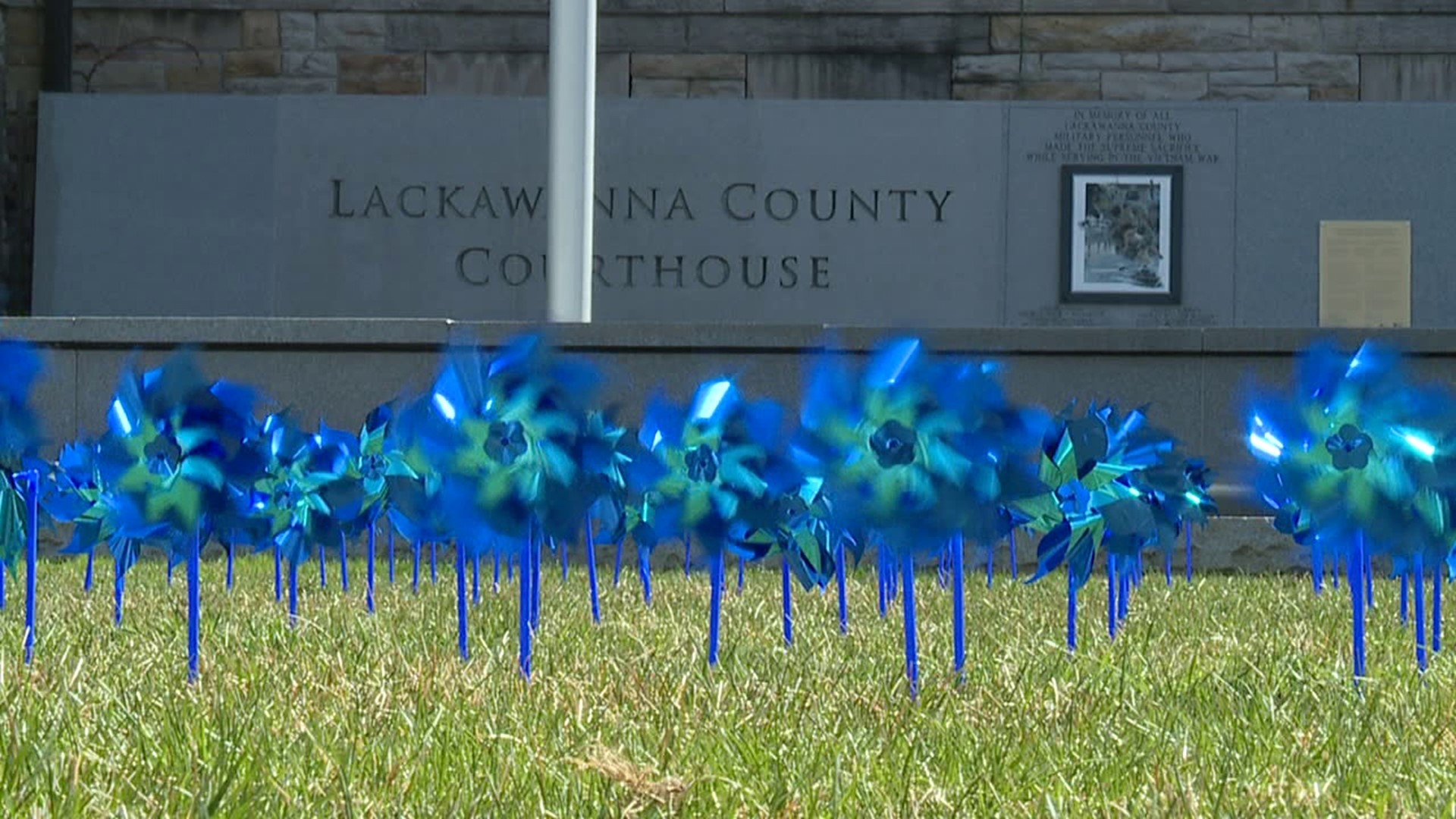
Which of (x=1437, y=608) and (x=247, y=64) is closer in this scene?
(x=1437, y=608)

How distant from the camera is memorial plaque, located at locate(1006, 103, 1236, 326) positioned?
53.0 feet

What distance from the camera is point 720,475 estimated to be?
490 cm

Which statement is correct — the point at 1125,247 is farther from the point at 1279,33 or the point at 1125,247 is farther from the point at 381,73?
the point at 381,73

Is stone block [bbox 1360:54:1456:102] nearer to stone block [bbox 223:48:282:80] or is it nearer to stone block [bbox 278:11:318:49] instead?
stone block [bbox 278:11:318:49]

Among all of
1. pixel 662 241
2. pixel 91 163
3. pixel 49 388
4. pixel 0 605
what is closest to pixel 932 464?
pixel 0 605

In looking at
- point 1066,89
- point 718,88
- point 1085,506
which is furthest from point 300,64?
point 1085,506

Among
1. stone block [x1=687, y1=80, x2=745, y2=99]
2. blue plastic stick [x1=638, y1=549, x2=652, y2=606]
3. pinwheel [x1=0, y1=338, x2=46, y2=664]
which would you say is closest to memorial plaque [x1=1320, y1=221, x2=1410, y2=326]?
stone block [x1=687, y1=80, x2=745, y2=99]

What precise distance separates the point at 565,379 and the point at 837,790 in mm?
1722

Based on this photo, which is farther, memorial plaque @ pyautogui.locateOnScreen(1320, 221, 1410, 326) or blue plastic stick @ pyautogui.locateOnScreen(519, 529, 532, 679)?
memorial plaque @ pyautogui.locateOnScreen(1320, 221, 1410, 326)

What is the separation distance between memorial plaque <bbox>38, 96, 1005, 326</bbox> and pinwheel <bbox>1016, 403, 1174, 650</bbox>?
10311 millimetres

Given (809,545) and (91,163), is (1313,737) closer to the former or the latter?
(809,545)

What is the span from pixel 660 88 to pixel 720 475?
12.0 m

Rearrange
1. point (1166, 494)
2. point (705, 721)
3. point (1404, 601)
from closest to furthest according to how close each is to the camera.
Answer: point (705, 721), point (1404, 601), point (1166, 494)

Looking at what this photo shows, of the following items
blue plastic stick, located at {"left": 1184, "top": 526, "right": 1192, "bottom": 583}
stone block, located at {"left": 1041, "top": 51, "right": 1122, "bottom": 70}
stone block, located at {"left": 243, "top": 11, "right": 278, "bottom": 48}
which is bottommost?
blue plastic stick, located at {"left": 1184, "top": 526, "right": 1192, "bottom": 583}
